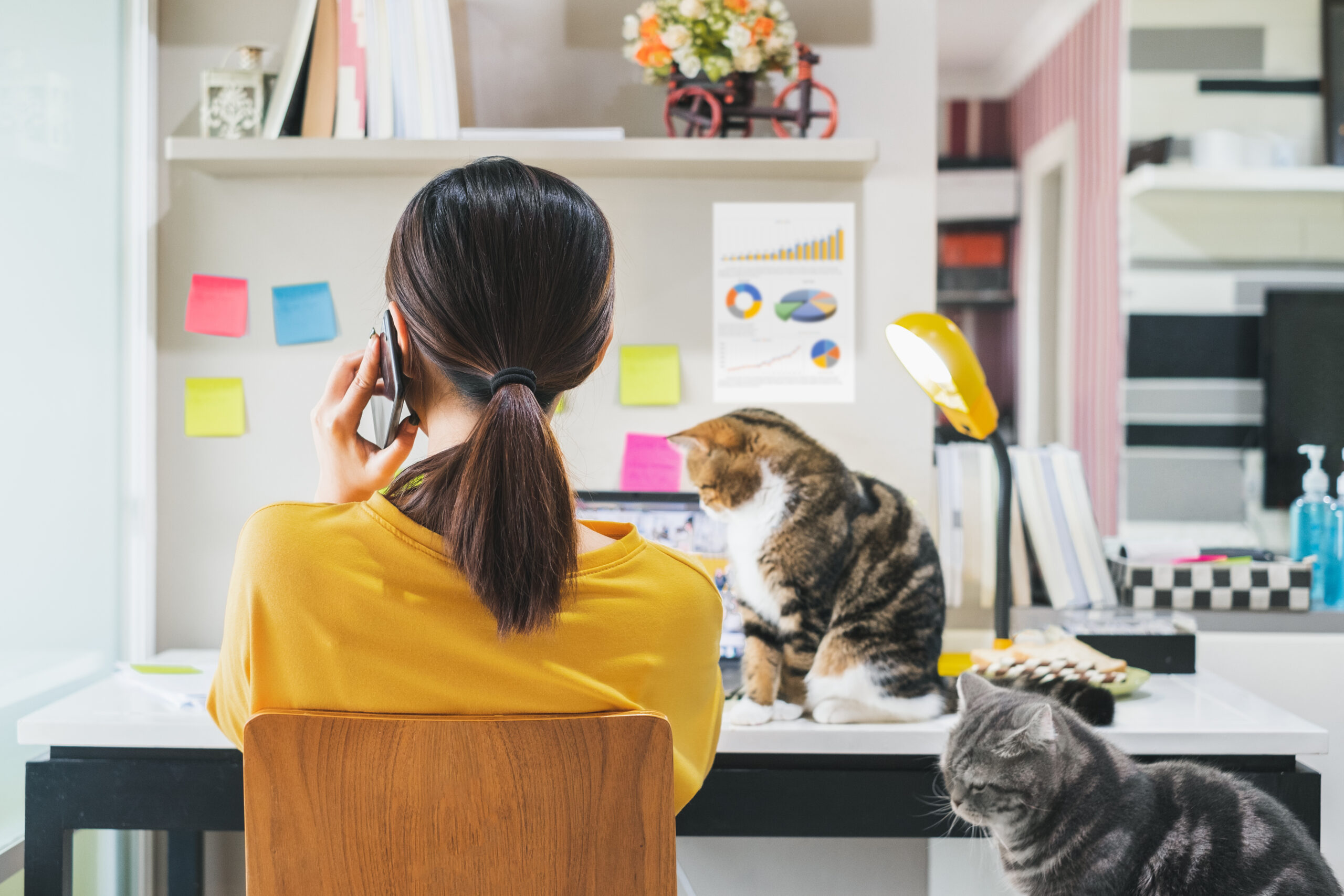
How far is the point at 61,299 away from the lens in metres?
1.40

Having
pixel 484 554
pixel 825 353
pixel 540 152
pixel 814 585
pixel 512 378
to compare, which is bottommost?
pixel 814 585

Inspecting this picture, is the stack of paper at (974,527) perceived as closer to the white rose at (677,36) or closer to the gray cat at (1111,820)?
the gray cat at (1111,820)

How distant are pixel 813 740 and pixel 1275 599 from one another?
3.43 ft

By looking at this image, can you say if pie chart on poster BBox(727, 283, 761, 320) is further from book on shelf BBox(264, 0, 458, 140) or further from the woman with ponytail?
the woman with ponytail

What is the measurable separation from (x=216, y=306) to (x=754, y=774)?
4.00 ft

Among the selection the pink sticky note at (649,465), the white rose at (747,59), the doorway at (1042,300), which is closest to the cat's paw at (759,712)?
the pink sticky note at (649,465)

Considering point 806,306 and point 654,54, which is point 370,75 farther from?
point 806,306

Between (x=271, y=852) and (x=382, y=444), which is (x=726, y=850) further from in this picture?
(x=271, y=852)

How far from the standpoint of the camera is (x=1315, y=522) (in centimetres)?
177

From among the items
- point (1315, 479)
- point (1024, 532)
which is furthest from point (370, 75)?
point (1315, 479)

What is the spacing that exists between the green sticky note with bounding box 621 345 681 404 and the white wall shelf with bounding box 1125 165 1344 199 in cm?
172

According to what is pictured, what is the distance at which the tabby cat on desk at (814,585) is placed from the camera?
121 cm

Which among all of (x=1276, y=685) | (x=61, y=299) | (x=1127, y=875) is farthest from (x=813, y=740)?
(x=61, y=299)

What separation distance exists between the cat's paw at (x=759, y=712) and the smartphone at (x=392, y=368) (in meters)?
0.59
